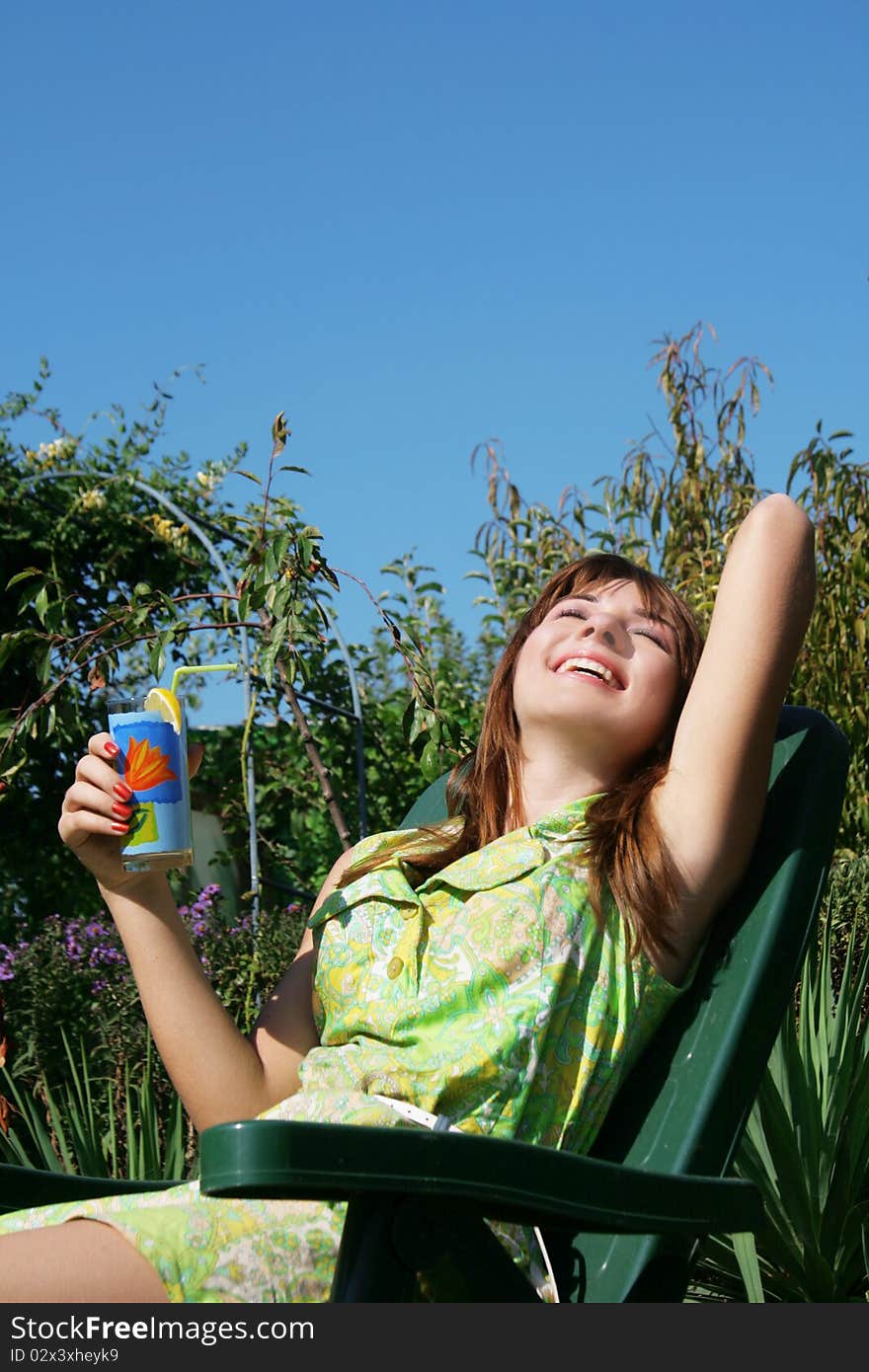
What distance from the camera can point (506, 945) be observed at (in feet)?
5.90

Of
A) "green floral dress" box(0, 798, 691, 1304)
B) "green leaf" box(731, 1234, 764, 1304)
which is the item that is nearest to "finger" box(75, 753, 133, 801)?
"green floral dress" box(0, 798, 691, 1304)

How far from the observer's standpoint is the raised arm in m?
1.79

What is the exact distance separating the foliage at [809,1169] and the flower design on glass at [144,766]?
1.52 m

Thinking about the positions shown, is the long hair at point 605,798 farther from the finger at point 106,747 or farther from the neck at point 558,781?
the finger at point 106,747

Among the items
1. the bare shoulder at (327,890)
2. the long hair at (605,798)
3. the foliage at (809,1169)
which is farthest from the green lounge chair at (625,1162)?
the foliage at (809,1169)

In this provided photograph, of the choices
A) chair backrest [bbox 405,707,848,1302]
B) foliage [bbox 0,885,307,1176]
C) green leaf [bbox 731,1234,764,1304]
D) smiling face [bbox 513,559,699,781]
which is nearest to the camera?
chair backrest [bbox 405,707,848,1302]

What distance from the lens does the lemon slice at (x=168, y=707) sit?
1.81 meters

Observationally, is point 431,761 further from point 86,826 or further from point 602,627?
point 86,826

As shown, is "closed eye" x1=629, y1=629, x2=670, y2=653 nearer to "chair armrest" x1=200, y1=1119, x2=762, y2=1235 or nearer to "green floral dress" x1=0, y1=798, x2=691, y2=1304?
"green floral dress" x1=0, y1=798, x2=691, y2=1304

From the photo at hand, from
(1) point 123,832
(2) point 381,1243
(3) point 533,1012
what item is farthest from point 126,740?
(2) point 381,1243

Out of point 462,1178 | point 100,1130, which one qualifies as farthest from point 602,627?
point 100,1130
